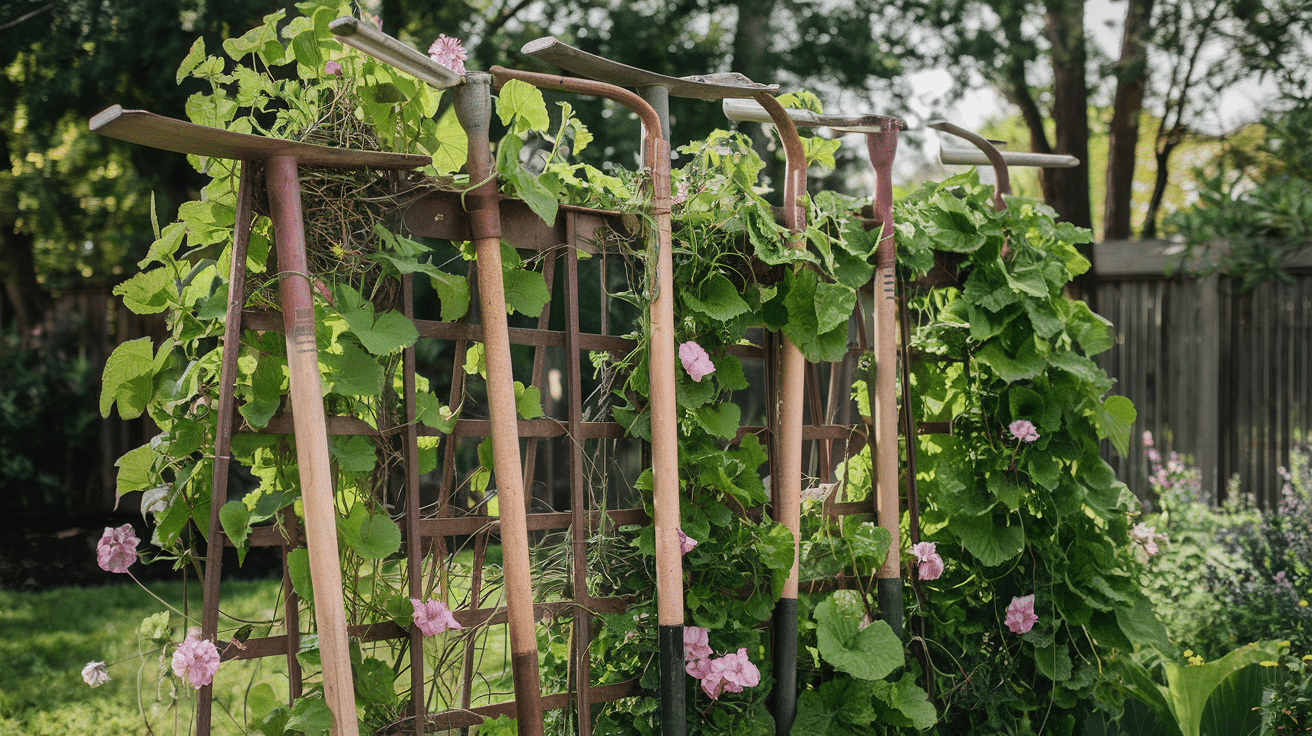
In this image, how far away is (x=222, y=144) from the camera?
1.36 meters

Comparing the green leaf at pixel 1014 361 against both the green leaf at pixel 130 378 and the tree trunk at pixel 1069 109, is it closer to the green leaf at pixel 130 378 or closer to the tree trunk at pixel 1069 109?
the green leaf at pixel 130 378

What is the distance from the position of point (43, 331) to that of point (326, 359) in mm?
5792

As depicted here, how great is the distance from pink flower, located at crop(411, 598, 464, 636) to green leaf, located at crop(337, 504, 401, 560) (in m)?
0.10

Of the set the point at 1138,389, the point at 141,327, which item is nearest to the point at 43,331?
the point at 141,327

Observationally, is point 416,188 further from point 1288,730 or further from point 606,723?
point 1288,730

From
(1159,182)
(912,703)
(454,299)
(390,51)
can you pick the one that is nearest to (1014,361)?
(912,703)

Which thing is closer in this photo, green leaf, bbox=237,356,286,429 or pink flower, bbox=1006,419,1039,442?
green leaf, bbox=237,356,286,429

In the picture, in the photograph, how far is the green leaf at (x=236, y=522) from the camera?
1.44 m

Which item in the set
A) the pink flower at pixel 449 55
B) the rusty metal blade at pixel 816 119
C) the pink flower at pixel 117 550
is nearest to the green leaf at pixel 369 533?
the pink flower at pixel 117 550

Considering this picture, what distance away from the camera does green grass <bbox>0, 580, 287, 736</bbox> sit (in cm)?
276

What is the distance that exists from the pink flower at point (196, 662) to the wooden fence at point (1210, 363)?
4414 mm

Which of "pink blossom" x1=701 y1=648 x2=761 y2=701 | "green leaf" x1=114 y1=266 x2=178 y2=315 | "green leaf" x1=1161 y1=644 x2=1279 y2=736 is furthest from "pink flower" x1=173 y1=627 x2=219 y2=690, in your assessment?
"green leaf" x1=1161 y1=644 x2=1279 y2=736

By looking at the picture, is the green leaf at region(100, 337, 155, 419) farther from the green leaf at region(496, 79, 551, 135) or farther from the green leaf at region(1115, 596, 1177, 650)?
the green leaf at region(1115, 596, 1177, 650)

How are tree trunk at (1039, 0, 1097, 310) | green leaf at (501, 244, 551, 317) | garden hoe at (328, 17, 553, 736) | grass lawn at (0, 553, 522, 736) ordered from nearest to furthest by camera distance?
garden hoe at (328, 17, 553, 736) → green leaf at (501, 244, 551, 317) → grass lawn at (0, 553, 522, 736) → tree trunk at (1039, 0, 1097, 310)
